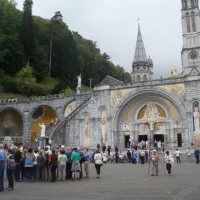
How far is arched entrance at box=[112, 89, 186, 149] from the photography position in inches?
1185

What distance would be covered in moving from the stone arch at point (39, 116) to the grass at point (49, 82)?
473 inches

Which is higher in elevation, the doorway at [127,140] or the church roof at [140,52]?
the church roof at [140,52]

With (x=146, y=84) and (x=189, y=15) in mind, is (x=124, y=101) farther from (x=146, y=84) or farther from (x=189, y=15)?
(x=189, y=15)

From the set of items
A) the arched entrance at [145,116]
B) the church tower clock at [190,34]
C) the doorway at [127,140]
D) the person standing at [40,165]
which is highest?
the church tower clock at [190,34]

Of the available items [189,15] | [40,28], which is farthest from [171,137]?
[40,28]

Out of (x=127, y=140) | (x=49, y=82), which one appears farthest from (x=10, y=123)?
(x=127, y=140)

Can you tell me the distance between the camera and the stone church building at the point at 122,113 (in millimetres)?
28734

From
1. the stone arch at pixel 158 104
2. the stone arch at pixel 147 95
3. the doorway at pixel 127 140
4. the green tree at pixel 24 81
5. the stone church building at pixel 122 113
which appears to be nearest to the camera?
the stone church building at pixel 122 113

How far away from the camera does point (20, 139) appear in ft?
124

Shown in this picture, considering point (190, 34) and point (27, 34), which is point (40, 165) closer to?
point (190, 34)

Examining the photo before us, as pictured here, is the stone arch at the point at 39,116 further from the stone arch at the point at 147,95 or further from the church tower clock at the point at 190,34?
the church tower clock at the point at 190,34

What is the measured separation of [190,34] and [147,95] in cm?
2339

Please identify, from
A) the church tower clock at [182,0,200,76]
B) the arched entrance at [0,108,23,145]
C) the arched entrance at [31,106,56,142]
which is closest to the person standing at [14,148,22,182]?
the arched entrance at [31,106,56,142]

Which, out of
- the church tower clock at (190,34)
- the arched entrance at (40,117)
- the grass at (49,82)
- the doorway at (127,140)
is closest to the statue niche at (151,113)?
the doorway at (127,140)
